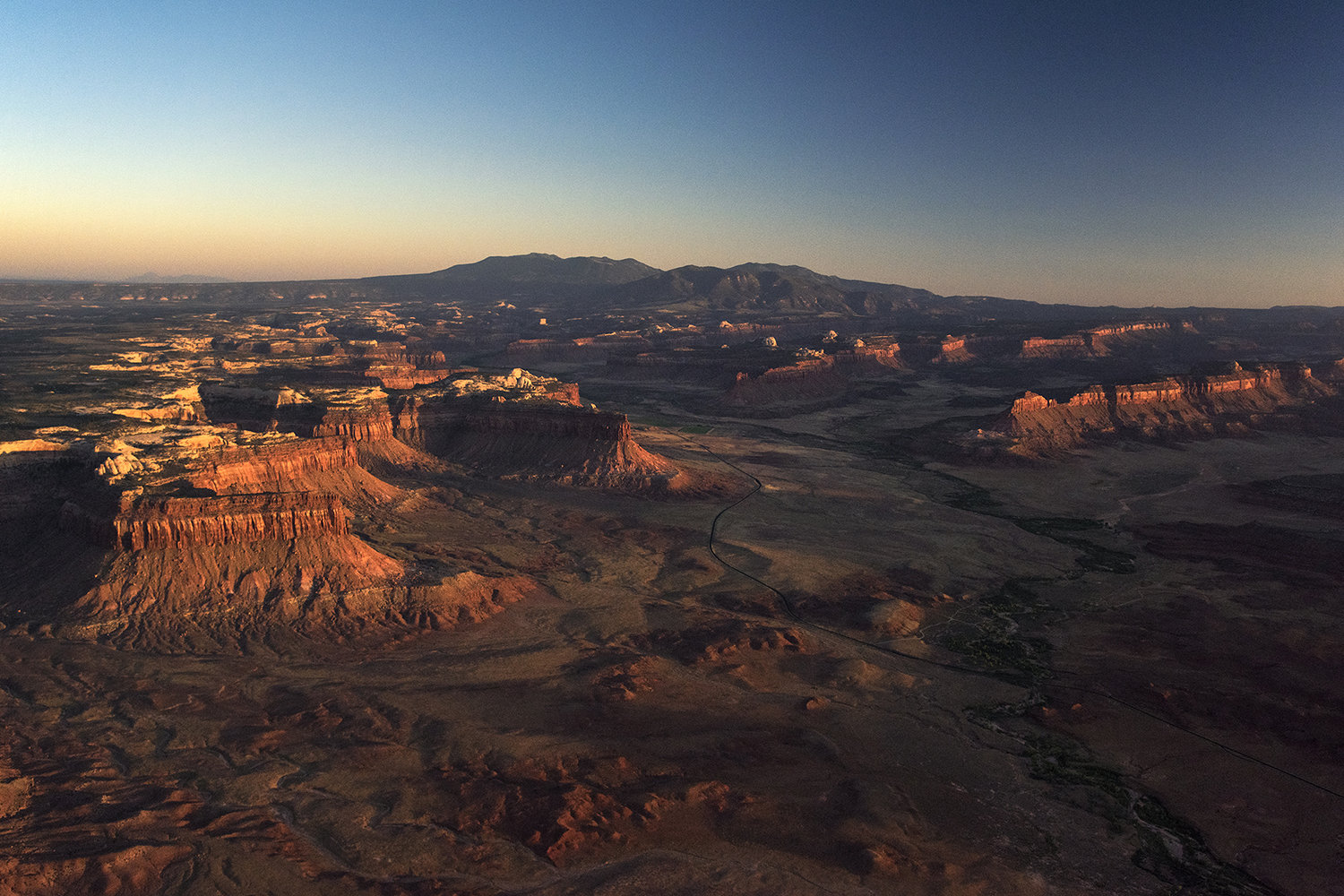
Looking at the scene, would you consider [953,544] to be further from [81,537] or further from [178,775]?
[81,537]

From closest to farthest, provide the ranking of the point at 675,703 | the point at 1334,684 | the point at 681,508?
the point at 675,703 → the point at 1334,684 → the point at 681,508

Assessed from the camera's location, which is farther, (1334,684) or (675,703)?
(1334,684)


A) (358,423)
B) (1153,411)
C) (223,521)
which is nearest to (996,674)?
(223,521)

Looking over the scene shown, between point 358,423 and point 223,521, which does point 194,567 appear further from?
point 358,423

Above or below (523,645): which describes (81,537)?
above

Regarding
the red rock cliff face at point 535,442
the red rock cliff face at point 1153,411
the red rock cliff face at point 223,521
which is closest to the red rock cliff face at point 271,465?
the red rock cliff face at point 223,521

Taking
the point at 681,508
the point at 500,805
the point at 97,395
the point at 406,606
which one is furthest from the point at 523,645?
the point at 97,395
